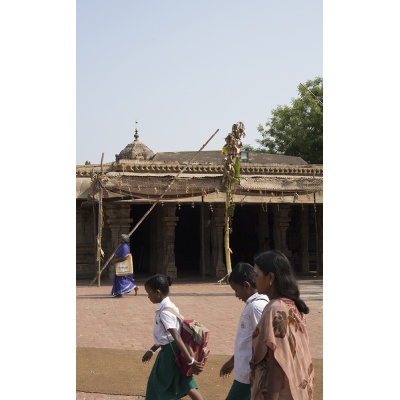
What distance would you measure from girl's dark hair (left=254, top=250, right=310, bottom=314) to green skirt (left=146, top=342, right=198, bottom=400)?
63.9 inches

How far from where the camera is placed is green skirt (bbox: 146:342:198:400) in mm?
4570

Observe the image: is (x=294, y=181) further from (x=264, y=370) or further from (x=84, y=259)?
(x=264, y=370)

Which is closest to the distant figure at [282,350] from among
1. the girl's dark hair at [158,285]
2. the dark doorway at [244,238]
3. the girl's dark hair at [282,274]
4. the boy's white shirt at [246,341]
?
the girl's dark hair at [282,274]

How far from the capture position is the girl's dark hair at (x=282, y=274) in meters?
3.13

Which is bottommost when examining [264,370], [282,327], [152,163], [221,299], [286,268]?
[221,299]

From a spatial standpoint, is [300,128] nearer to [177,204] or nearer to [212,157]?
[212,157]

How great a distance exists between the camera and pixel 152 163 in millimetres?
18703

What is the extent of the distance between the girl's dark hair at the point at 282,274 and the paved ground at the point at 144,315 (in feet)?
9.85

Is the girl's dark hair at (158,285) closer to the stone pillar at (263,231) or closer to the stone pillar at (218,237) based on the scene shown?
the stone pillar at (218,237)

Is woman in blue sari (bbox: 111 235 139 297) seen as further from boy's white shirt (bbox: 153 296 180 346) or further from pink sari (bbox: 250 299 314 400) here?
pink sari (bbox: 250 299 314 400)

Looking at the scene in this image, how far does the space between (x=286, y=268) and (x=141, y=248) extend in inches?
816

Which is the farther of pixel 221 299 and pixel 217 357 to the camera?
pixel 221 299

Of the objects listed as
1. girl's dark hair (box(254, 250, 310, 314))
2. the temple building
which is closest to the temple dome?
the temple building
